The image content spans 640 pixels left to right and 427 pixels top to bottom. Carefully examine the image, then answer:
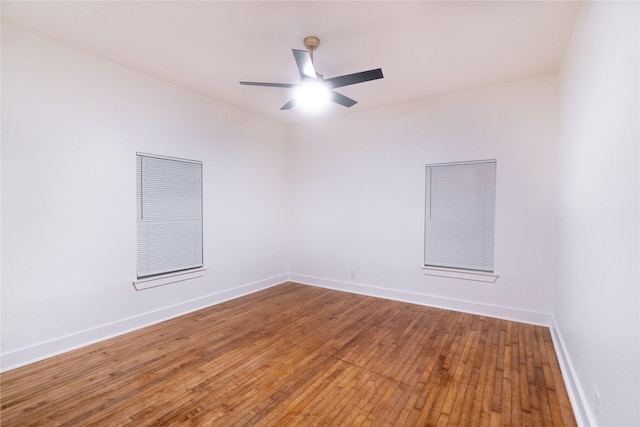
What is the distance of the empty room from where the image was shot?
2031mm

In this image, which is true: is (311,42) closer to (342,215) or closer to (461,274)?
(342,215)

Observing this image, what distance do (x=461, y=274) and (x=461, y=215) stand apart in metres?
0.83

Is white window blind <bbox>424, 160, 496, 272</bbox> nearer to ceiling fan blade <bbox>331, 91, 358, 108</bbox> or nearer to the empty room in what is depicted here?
the empty room

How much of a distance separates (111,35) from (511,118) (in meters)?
4.55

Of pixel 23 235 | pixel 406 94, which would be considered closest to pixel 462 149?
pixel 406 94

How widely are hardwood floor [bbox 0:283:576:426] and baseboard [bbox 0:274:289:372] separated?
114mm

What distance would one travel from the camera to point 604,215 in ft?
5.48

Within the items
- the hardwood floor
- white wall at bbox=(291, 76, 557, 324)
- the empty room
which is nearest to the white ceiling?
the empty room

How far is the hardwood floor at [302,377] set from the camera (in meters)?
2.06

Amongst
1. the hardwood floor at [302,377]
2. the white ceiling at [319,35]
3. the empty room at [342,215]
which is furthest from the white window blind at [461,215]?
the white ceiling at [319,35]

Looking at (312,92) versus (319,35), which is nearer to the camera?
(319,35)

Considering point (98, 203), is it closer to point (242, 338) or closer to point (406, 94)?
point (242, 338)

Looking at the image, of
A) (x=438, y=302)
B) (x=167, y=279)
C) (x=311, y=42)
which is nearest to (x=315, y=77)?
(x=311, y=42)

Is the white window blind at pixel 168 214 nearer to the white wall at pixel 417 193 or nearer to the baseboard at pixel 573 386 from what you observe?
the white wall at pixel 417 193
